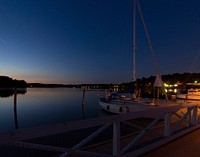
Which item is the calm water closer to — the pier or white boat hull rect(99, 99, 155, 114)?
white boat hull rect(99, 99, 155, 114)

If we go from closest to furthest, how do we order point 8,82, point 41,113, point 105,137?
point 105,137 < point 41,113 < point 8,82

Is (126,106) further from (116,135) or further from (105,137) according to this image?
(116,135)

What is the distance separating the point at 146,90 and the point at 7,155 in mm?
51139

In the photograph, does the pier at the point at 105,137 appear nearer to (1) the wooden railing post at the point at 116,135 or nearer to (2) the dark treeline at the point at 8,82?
(1) the wooden railing post at the point at 116,135

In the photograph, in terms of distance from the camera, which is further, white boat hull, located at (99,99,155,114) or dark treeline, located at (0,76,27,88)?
dark treeline, located at (0,76,27,88)

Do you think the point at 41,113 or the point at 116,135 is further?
the point at 41,113

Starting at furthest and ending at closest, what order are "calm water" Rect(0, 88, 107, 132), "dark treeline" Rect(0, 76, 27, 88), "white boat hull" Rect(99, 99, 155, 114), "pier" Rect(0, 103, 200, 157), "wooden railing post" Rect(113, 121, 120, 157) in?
"dark treeline" Rect(0, 76, 27, 88) → "calm water" Rect(0, 88, 107, 132) → "white boat hull" Rect(99, 99, 155, 114) → "wooden railing post" Rect(113, 121, 120, 157) → "pier" Rect(0, 103, 200, 157)

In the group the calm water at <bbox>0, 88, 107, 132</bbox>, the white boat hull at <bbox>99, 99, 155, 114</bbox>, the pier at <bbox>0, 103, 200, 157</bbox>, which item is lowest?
the calm water at <bbox>0, 88, 107, 132</bbox>

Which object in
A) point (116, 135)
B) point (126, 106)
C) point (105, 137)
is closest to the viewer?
point (116, 135)

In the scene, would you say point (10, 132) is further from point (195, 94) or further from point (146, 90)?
point (146, 90)

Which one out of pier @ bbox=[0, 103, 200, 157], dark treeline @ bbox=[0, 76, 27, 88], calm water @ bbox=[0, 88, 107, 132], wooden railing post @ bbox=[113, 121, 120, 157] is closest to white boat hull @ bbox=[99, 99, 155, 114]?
calm water @ bbox=[0, 88, 107, 132]

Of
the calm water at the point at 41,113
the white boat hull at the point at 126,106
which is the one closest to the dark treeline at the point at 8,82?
the calm water at the point at 41,113

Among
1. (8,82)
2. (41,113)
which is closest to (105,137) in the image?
(41,113)

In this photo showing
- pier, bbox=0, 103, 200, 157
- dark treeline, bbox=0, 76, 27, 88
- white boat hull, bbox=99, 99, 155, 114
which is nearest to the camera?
pier, bbox=0, 103, 200, 157
